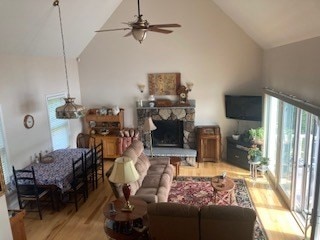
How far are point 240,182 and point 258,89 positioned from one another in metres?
2.91

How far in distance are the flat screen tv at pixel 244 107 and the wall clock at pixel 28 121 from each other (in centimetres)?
535

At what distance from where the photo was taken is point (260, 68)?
745 cm

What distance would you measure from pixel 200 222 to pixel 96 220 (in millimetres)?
2461

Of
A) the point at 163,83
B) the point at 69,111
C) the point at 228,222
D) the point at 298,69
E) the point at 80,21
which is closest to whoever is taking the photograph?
the point at 228,222

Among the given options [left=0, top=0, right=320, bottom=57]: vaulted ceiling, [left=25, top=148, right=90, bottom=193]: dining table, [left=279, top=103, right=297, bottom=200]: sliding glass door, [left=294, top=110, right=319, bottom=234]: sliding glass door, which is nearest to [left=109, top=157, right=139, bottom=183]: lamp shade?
[left=25, top=148, right=90, bottom=193]: dining table

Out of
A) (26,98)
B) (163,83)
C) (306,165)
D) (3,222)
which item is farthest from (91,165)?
(306,165)

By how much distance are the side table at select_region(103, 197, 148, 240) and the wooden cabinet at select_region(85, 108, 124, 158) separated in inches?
160

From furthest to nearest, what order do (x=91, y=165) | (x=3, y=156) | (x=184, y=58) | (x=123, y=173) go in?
1. (x=184, y=58)
2. (x=91, y=165)
3. (x=3, y=156)
4. (x=123, y=173)

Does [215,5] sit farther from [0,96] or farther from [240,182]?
[0,96]

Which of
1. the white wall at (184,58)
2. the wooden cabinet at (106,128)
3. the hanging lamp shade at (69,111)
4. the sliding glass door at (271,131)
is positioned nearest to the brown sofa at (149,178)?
the hanging lamp shade at (69,111)

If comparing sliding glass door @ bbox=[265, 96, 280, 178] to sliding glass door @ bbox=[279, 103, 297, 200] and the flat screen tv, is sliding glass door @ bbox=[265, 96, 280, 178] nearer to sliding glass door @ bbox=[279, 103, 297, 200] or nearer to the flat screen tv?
the flat screen tv

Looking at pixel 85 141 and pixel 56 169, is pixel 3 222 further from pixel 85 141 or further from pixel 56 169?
pixel 85 141

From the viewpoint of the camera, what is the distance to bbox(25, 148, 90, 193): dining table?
4977 millimetres

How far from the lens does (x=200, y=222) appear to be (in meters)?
3.37
